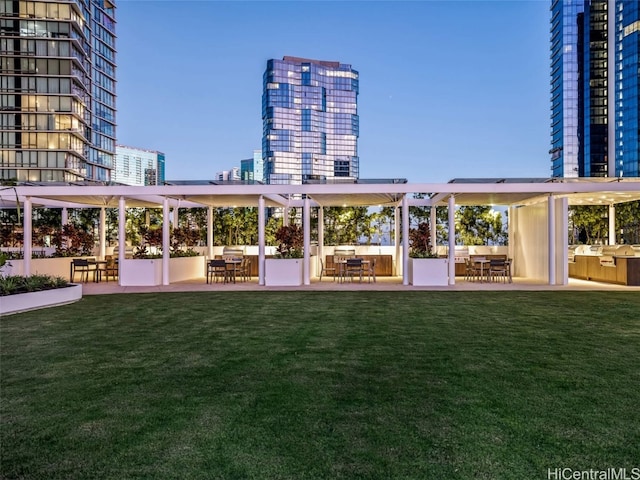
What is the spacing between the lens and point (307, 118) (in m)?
113

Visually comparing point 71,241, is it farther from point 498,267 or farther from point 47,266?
point 498,267

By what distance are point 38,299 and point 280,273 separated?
623 centimetres

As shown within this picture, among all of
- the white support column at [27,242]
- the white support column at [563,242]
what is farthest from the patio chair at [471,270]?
the white support column at [27,242]

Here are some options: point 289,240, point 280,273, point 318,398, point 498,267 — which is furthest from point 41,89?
point 318,398

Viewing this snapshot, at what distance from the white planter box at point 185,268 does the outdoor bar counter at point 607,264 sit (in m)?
13.3

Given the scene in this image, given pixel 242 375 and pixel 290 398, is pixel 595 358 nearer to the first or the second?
pixel 290 398

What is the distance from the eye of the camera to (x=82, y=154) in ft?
181

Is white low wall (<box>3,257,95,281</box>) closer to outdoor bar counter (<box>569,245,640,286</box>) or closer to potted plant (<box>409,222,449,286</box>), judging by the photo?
potted plant (<box>409,222,449,286</box>)

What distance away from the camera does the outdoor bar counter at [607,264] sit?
1266 centimetres

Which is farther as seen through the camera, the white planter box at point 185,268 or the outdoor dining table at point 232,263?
the white planter box at point 185,268

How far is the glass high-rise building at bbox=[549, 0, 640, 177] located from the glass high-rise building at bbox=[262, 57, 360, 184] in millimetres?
47565

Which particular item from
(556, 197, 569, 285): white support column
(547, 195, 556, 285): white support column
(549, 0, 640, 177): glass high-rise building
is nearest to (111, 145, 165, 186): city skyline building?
(549, 0, 640, 177): glass high-rise building

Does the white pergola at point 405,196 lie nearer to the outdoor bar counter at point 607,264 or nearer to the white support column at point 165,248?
the white support column at point 165,248

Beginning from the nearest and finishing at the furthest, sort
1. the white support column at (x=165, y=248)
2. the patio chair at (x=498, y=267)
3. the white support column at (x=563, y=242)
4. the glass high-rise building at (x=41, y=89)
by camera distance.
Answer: the patio chair at (x=498, y=267) → the white support column at (x=563, y=242) → the white support column at (x=165, y=248) → the glass high-rise building at (x=41, y=89)
